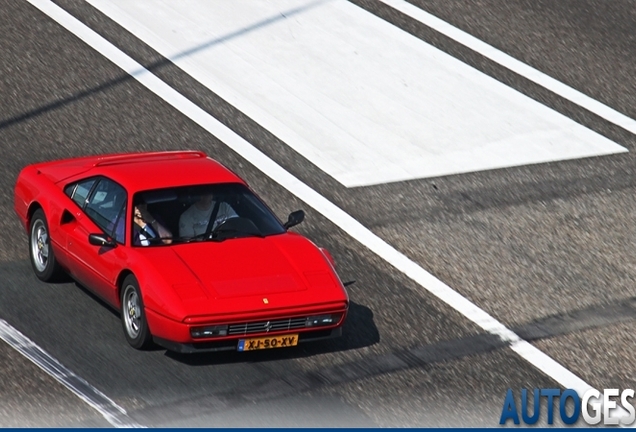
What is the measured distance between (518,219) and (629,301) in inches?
78.9

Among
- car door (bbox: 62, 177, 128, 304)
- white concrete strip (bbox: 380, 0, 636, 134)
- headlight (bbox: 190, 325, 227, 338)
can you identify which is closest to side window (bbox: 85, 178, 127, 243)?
car door (bbox: 62, 177, 128, 304)

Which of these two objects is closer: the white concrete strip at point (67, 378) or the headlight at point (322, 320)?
the white concrete strip at point (67, 378)

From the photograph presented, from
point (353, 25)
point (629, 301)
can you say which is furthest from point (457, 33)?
point (629, 301)

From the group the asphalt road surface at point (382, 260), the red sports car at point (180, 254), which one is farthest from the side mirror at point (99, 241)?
the asphalt road surface at point (382, 260)

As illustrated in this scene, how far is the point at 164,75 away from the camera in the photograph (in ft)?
53.6

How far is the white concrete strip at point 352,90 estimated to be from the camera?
14875 millimetres

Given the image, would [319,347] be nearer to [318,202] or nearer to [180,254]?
[180,254]

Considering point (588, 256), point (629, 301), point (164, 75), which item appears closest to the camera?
point (629, 301)

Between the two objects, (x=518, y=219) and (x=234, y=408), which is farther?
(x=518, y=219)

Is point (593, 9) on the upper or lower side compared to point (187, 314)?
upper

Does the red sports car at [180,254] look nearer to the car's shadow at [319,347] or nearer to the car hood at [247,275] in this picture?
the car hood at [247,275]

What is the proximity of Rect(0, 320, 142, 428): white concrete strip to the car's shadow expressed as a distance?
34.1 inches

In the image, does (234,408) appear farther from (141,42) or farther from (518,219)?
(141,42)

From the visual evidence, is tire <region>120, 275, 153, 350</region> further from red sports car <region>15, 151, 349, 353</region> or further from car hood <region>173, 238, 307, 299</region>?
car hood <region>173, 238, 307, 299</region>
